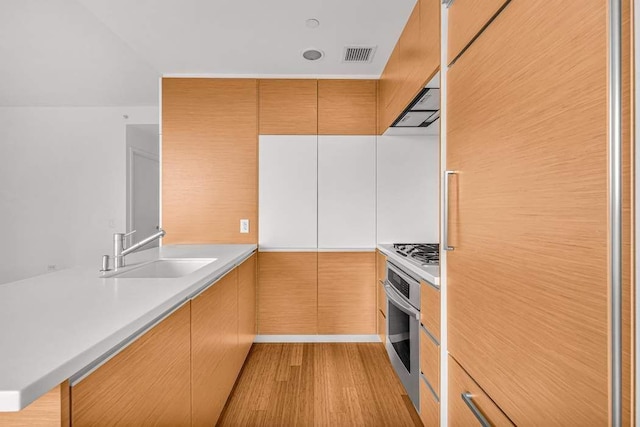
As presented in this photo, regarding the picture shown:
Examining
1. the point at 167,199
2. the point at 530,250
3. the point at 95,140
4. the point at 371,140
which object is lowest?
the point at 530,250

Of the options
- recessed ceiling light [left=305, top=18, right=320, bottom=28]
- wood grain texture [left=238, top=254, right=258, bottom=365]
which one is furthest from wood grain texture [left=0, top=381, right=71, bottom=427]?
recessed ceiling light [left=305, top=18, right=320, bottom=28]

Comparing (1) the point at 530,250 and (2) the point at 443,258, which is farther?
(2) the point at 443,258

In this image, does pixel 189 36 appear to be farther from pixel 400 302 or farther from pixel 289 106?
pixel 400 302

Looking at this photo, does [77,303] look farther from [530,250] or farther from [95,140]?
[95,140]

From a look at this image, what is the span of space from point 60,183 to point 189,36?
343 centimetres

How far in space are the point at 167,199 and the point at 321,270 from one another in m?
1.47

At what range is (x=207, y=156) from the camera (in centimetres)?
291

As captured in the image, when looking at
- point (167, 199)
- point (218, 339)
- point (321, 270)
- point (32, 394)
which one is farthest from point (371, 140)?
point (32, 394)

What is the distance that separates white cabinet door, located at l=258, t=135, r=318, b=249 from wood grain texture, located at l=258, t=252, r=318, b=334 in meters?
0.14

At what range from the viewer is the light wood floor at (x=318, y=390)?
1.89m

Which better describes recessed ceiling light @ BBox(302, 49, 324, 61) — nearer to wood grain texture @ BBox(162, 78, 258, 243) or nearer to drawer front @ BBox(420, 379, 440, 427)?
wood grain texture @ BBox(162, 78, 258, 243)

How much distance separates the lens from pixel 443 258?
1.46m

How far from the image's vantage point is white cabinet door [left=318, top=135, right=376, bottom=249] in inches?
116

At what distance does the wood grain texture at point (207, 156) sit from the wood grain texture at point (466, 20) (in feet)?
6.23
